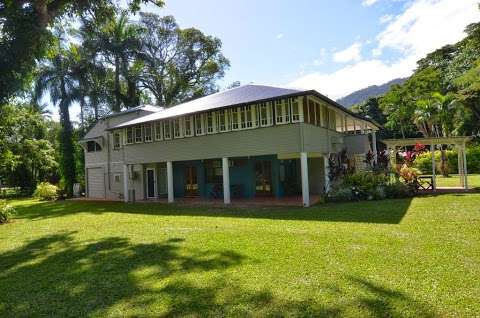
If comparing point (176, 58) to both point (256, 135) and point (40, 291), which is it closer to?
point (256, 135)

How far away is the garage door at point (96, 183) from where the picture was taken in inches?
1043

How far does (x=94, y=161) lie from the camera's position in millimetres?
27078

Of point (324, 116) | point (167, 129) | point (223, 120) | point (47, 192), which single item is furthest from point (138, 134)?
point (47, 192)

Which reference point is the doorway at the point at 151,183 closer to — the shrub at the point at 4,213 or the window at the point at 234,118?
the window at the point at 234,118

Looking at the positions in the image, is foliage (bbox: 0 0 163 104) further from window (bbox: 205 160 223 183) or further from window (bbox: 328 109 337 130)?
window (bbox: 328 109 337 130)

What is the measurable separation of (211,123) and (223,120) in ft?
2.71

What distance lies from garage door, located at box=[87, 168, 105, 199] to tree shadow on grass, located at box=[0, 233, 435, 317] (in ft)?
62.9

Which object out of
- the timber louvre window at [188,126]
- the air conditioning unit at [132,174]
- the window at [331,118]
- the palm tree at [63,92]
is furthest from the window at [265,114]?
the palm tree at [63,92]

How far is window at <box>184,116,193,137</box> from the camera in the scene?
18.6 metres

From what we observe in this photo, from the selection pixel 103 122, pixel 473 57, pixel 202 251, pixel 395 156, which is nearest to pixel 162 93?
pixel 103 122

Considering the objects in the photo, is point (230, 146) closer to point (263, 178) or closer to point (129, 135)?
point (263, 178)

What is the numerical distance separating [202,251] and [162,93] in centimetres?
3333

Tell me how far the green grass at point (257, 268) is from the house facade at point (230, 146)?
5196 millimetres

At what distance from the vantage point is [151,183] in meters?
23.4
